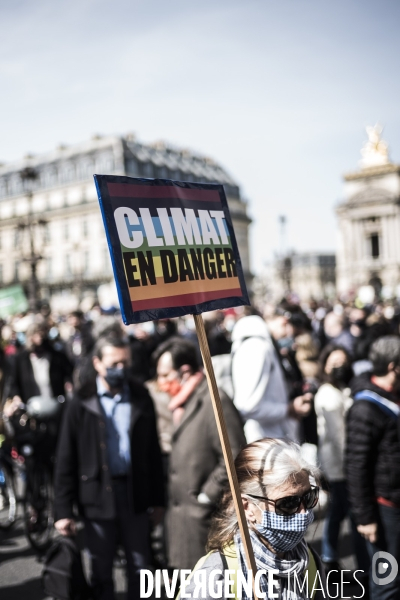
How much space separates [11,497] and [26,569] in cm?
112

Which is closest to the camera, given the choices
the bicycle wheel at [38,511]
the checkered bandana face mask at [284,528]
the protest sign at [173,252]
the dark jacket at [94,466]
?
the checkered bandana face mask at [284,528]

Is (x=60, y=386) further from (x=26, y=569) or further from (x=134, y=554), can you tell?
(x=134, y=554)

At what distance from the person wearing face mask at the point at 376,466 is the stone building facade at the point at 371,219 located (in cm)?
7111

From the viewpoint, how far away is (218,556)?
2049 mm

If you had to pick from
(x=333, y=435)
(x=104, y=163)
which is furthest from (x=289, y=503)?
(x=104, y=163)

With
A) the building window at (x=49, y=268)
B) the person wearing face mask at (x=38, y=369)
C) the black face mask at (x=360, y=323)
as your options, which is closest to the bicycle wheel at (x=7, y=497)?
the person wearing face mask at (x=38, y=369)

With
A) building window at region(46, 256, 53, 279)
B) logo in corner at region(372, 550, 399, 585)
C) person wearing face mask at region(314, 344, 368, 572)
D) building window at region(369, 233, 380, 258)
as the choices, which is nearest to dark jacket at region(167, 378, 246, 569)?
→ logo in corner at region(372, 550, 399, 585)

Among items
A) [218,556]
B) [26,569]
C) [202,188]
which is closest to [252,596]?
[218,556]

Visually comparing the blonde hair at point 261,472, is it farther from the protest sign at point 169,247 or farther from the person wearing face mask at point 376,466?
the person wearing face mask at point 376,466

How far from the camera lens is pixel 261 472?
211 cm

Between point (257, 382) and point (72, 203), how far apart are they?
64165 mm

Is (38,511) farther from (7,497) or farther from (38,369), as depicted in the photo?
(38,369)

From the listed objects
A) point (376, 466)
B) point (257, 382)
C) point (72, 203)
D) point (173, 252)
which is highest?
point (173, 252)

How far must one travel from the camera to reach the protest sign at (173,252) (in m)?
2.20
